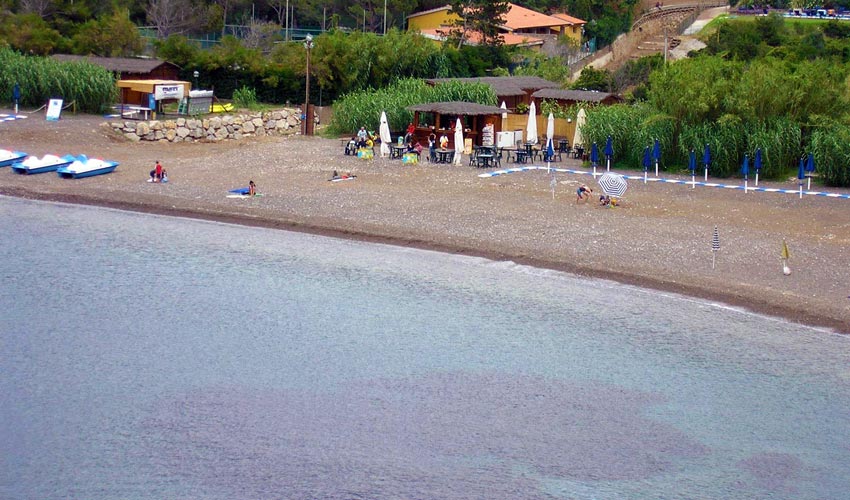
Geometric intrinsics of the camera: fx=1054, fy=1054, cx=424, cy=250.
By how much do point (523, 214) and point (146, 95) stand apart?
2200 cm

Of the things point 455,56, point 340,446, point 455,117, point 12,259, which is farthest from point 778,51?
point 340,446

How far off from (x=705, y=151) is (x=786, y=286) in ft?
36.2

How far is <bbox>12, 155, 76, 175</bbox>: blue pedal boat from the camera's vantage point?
2883 centimetres

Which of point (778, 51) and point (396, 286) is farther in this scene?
point (778, 51)

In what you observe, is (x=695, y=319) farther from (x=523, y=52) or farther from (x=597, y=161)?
(x=523, y=52)

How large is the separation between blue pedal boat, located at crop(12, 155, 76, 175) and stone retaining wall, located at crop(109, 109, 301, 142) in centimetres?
643

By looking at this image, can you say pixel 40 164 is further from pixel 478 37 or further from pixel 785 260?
pixel 478 37

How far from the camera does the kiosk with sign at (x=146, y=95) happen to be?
1567 inches

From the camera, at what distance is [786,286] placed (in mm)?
18547

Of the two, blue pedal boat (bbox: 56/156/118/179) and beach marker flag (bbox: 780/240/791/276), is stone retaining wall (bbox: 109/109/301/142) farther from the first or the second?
beach marker flag (bbox: 780/240/791/276)

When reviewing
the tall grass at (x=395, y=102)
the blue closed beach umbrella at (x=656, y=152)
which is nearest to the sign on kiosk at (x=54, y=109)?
the tall grass at (x=395, y=102)

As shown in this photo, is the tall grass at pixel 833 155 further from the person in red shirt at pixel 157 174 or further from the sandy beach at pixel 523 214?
the person in red shirt at pixel 157 174

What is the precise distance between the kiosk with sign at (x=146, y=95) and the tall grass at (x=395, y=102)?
6.51 m

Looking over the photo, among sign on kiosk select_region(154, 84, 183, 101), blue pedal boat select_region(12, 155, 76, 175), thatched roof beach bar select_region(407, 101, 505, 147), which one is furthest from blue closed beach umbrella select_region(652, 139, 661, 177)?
sign on kiosk select_region(154, 84, 183, 101)
